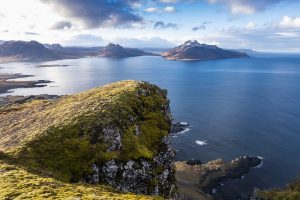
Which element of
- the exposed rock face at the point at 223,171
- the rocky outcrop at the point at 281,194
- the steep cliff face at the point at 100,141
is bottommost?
the exposed rock face at the point at 223,171

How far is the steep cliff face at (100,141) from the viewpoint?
24569 millimetres

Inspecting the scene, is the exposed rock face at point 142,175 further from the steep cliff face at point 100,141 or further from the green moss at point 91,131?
the green moss at point 91,131

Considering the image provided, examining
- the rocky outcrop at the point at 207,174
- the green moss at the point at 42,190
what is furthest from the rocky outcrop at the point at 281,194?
the green moss at the point at 42,190

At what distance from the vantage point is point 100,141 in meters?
26.7

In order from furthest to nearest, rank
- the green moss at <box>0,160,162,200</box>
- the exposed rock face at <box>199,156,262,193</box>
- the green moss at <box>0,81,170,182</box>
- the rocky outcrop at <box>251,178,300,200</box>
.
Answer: the exposed rock face at <box>199,156,262,193</box>, the rocky outcrop at <box>251,178,300,200</box>, the green moss at <box>0,81,170,182</box>, the green moss at <box>0,160,162,200</box>

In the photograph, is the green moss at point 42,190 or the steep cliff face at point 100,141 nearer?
the green moss at point 42,190

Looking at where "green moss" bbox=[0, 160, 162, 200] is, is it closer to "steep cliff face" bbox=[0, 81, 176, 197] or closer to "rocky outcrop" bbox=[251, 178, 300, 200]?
"steep cliff face" bbox=[0, 81, 176, 197]

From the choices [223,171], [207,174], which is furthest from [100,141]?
[223,171]

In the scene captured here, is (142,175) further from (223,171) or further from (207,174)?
(223,171)

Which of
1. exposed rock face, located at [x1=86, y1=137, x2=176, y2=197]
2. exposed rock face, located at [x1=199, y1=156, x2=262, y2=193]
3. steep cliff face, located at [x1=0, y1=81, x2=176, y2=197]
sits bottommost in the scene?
exposed rock face, located at [x1=199, y1=156, x2=262, y2=193]

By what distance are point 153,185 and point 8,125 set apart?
14.7 m

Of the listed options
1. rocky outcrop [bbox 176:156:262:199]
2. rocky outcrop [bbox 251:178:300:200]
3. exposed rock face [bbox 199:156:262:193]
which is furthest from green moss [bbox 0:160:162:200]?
exposed rock face [bbox 199:156:262:193]

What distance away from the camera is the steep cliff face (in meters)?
24.6

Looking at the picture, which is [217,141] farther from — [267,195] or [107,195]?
[107,195]
